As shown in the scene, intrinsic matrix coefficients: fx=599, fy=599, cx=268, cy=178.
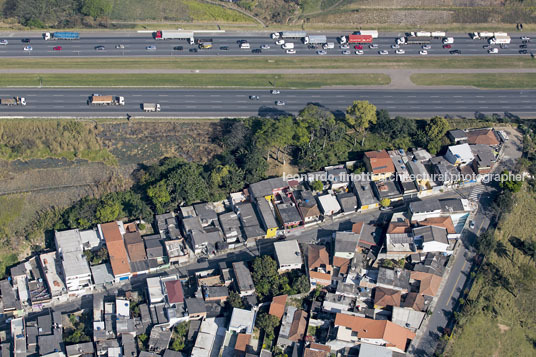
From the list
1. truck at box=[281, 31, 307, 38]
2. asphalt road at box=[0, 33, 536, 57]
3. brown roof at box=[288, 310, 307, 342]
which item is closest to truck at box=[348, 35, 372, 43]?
asphalt road at box=[0, 33, 536, 57]

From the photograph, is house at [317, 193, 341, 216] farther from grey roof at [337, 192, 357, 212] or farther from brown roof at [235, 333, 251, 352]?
brown roof at [235, 333, 251, 352]

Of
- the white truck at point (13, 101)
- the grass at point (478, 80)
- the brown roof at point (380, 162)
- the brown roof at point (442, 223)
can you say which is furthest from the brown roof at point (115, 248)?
the grass at point (478, 80)

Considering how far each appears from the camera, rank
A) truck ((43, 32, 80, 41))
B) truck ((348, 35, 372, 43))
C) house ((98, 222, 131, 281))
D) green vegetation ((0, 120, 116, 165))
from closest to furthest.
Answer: house ((98, 222, 131, 281)) → green vegetation ((0, 120, 116, 165)) → truck ((43, 32, 80, 41)) → truck ((348, 35, 372, 43))

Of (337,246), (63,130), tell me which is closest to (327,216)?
(337,246)

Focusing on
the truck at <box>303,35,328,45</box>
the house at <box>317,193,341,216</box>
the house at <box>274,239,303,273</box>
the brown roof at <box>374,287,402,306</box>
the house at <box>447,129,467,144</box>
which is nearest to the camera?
the brown roof at <box>374,287,402,306</box>

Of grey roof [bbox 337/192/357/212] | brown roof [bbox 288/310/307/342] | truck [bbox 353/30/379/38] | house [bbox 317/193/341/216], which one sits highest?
truck [bbox 353/30/379/38]

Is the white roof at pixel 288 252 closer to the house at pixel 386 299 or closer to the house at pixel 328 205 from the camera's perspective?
the house at pixel 328 205

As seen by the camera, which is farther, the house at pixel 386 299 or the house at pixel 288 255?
the house at pixel 288 255
